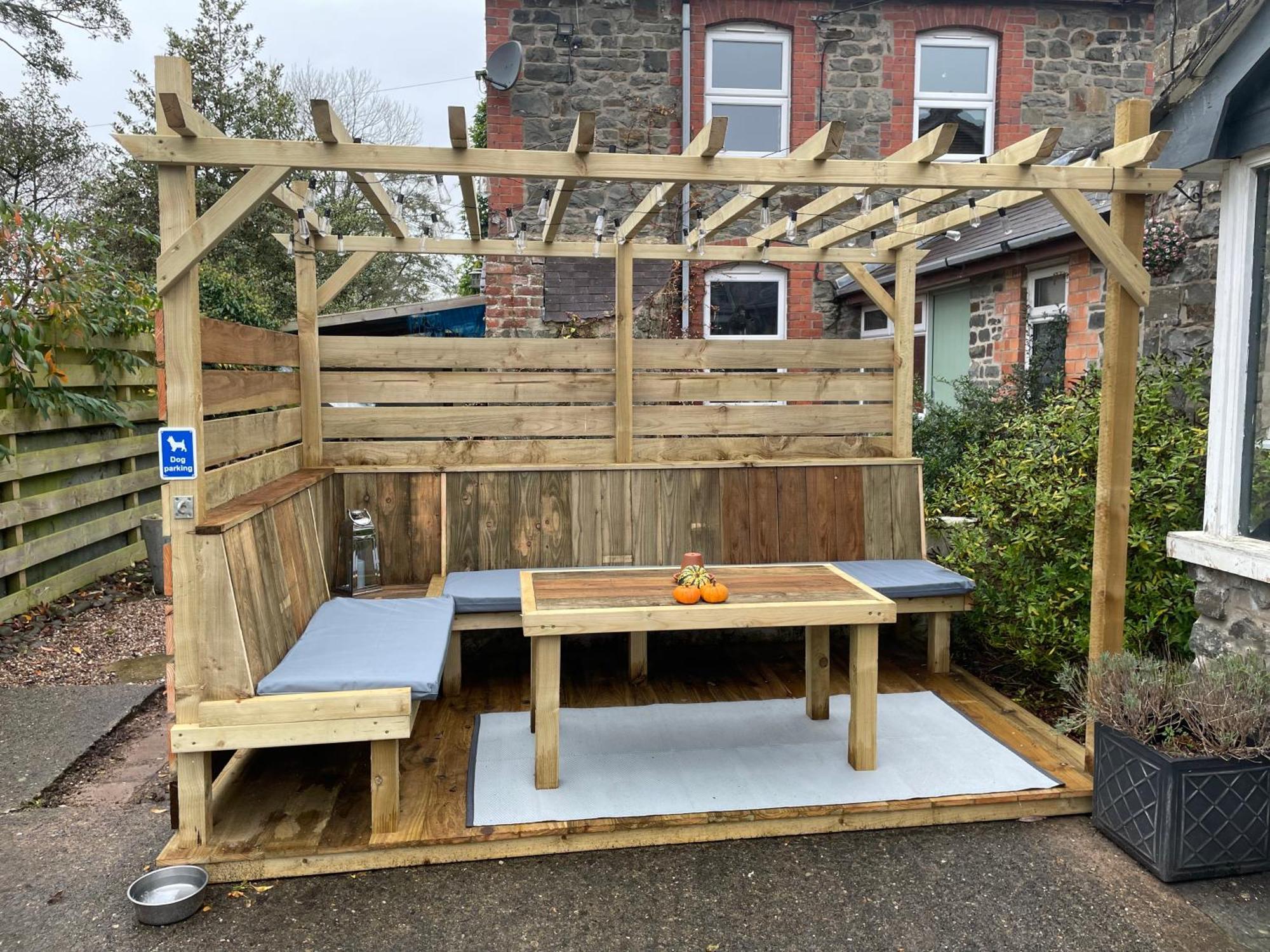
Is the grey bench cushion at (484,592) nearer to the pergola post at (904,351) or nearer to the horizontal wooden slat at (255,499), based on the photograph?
the horizontal wooden slat at (255,499)

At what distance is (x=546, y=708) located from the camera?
3564 mm

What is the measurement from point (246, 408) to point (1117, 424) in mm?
3411

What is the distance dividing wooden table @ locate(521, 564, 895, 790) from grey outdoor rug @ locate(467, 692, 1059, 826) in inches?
5.0

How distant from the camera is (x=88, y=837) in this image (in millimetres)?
3389

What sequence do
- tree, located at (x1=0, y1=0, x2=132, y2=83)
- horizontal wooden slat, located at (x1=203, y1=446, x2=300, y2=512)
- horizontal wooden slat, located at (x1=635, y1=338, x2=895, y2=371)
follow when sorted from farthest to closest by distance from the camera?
tree, located at (x1=0, y1=0, x2=132, y2=83), horizontal wooden slat, located at (x1=635, y1=338, x2=895, y2=371), horizontal wooden slat, located at (x1=203, y1=446, x2=300, y2=512)

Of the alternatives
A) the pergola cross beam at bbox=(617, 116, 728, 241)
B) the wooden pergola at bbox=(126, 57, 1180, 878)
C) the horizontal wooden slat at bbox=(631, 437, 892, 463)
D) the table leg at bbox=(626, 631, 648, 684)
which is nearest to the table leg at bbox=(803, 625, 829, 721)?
the table leg at bbox=(626, 631, 648, 684)

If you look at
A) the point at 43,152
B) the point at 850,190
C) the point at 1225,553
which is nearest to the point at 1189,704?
the point at 1225,553

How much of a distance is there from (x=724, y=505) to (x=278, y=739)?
9.40 ft

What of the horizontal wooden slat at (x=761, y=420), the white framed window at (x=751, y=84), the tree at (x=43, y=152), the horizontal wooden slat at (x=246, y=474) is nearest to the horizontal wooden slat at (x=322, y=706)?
the horizontal wooden slat at (x=246, y=474)

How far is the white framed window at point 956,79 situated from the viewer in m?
10.3

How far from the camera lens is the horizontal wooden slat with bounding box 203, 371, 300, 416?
3.44m

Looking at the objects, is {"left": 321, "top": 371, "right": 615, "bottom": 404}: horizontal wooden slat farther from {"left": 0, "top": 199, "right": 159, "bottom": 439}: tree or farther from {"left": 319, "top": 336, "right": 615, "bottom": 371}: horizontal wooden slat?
{"left": 0, "top": 199, "right": 159, "bottom": 439}: tree

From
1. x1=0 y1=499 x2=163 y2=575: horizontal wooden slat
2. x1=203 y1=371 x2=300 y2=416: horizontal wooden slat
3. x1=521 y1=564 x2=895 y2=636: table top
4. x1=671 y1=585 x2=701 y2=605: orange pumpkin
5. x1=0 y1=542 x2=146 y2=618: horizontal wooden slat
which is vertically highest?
x1=203 y1=371 x2=300 y2=416: horizontal wooden slat

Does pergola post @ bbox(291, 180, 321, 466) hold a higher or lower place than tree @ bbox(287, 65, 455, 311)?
lower
